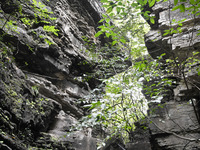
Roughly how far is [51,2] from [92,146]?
787 cm

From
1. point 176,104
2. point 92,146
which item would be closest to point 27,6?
point 92,146

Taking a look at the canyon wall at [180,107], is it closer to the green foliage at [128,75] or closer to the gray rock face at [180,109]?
the gray rock face at [180,109]

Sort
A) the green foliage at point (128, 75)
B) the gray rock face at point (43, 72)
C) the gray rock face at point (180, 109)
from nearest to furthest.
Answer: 1. the green foliage at point (128, 75)
2. the gray rock face at point (43, 72)
3. the gray rock face at point (180, 109)

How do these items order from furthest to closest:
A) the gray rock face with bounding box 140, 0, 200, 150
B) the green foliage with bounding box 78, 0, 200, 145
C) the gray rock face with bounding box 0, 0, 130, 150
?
the gray rock face with bounding box 140, 0, 200, 150 → the gray rock face with bounding box 0, 0, 130, 150 → the green foliage with bounding box 78, 0, 200, 145

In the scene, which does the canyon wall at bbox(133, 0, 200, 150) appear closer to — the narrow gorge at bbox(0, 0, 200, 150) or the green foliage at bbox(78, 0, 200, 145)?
the narrow gorge at bbox(0, 0, 200, 150)

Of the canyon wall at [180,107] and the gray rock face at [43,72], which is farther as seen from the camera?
the canyon wall at [180,107]

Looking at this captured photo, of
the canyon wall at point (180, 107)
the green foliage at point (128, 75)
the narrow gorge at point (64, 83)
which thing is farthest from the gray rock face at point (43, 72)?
the canyon wall at point (180, 107)

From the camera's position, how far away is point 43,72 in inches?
272

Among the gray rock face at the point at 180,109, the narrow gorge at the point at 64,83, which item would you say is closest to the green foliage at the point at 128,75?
the narrow gorge at the point at 64,83

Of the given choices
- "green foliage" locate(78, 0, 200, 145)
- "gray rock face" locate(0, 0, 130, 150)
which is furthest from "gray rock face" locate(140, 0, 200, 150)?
"gray rock face" locate(0, 0, 130, 150)

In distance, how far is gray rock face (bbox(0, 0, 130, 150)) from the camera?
433 cm

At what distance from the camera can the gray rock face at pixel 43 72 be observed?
14.2 ft

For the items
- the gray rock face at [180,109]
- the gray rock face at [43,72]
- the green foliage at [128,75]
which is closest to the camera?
the green foliage at [128,75]

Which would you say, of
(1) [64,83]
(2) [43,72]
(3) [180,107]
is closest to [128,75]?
(3) [180,107]
